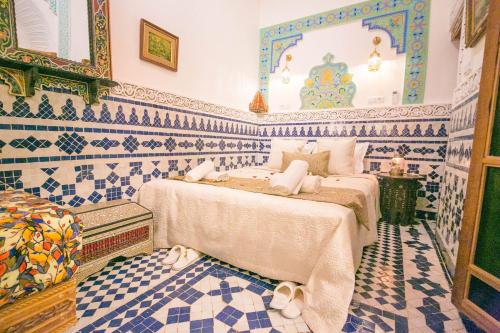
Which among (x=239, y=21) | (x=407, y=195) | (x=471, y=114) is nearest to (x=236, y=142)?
(x=239, y=21)

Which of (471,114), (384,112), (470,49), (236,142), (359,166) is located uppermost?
(470,49)

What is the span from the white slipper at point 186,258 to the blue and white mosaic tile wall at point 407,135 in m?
3.07

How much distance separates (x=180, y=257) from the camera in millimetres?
2096

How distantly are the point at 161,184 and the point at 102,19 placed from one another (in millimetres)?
1679

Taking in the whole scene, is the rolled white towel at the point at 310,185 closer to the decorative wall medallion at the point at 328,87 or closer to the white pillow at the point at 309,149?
the white pillow at the point at 309,149

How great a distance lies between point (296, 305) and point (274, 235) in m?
0.48

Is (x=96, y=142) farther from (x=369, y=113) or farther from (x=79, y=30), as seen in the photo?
(x=369, y=113)

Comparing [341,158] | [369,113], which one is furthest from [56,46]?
[369,113]

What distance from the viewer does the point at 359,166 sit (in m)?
3.66

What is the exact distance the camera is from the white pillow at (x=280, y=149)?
147 inches

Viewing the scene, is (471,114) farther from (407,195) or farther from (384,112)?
(384,112)

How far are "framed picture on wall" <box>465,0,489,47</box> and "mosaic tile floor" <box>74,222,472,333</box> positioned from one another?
2.09m

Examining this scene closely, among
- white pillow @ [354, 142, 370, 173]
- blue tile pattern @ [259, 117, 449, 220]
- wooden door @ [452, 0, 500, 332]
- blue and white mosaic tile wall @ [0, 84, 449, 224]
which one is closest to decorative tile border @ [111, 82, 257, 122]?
blue and white mosaic tile wall @ [0, 84, 449, 224]

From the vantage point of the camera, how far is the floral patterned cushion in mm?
968
